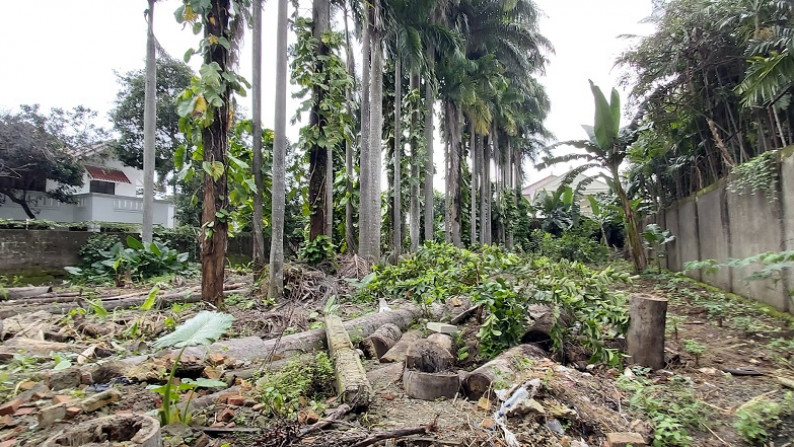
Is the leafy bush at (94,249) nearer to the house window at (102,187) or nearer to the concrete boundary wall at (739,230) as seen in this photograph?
the house window at (102,187)

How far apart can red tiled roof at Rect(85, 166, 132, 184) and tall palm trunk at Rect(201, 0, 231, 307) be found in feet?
62.3

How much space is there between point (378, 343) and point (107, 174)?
2335cm

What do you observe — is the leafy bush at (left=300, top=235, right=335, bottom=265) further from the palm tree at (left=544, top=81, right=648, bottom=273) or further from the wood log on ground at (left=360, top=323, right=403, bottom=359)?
the palm tree at (left=544, top=81, right=648, bottom=273)

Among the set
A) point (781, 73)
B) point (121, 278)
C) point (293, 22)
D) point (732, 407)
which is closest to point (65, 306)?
point (121, 278)

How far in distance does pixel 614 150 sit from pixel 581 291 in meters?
7.01

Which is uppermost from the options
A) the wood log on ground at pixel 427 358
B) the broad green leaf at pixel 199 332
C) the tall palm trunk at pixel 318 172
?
the tall palm trunk at pixel 318 172

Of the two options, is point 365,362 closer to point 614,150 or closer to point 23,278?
point 614,150

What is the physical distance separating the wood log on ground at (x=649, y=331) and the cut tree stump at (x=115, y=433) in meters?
4.32

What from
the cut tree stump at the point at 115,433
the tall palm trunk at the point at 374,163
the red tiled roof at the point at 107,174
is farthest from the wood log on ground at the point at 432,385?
the red tiled roof at the point at 107,174

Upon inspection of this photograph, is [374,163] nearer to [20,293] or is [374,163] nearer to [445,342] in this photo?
[445,342]

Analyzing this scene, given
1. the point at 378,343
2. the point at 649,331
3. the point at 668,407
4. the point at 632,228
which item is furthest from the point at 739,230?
the point at 378,343

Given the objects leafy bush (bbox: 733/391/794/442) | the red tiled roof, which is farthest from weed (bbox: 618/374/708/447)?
the red tiled roof

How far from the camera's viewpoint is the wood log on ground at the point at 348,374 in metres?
3.22

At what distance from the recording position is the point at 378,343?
5.05 metres
